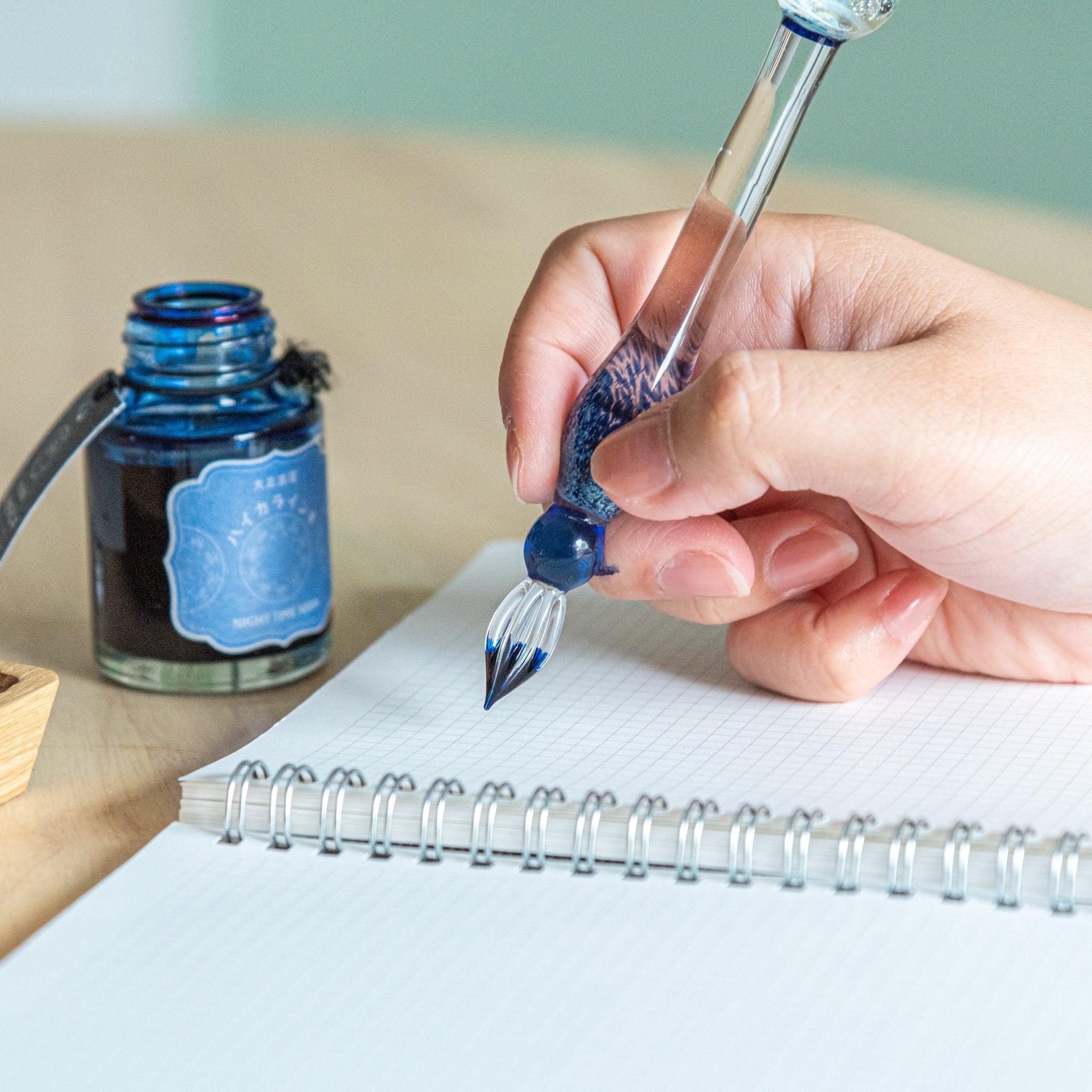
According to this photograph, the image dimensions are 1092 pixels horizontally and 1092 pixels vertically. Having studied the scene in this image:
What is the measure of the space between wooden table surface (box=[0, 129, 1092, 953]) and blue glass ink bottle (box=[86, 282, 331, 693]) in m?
0.03

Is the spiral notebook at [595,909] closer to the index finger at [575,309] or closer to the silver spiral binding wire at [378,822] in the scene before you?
the silver spiral binding wire at [378,822]

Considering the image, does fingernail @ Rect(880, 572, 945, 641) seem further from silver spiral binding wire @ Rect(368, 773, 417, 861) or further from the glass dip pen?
silver spiral binding wire @ Rect(368, 773, 417, 861)

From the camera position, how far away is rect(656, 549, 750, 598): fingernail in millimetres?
716

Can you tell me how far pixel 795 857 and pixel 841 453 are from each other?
0.17 m

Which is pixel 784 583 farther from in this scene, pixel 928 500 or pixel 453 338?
pixel 453 338

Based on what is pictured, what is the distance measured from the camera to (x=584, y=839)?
57cm

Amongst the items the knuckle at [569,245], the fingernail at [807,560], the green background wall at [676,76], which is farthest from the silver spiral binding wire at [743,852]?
the green background wall at [676,76]

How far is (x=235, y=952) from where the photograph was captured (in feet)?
1.67

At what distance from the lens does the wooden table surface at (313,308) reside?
27.1 inches

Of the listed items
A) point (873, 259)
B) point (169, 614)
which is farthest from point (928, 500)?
point (169, 614)

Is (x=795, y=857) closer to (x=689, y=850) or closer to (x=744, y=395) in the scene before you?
(x=689, y=850)

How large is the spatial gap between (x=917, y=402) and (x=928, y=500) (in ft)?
0.16

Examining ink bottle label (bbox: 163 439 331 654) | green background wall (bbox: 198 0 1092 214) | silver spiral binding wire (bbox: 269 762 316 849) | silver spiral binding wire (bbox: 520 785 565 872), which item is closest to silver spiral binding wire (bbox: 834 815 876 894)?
Result: silver spiral binding wire (bbox: 520 785 565 872)

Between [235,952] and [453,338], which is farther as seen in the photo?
[453,338]
